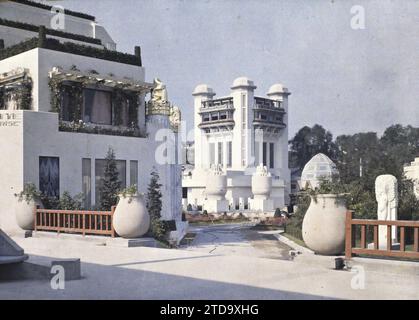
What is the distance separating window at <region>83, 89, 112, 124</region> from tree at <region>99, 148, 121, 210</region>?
2.22 metres

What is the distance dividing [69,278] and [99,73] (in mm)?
15483

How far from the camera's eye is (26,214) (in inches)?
651

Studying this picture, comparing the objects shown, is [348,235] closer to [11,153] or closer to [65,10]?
[11,153]

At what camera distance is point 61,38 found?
26.0 m

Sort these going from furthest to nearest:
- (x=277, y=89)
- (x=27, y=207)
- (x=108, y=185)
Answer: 1. (x=277, y=89)
2. (x=108, y=185)
3. (x=27, y=207)

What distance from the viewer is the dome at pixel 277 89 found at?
200 feet

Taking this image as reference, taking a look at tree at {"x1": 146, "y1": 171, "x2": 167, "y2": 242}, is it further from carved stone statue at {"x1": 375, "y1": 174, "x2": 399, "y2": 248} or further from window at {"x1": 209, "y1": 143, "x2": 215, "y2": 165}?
window at {"x1": 209, "y1": 143, "x2": 215, "y2": 165}

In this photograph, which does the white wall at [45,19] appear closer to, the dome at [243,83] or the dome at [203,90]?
the dome at [243,83]

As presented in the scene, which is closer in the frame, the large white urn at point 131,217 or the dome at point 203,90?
the large white urn at point 131,217

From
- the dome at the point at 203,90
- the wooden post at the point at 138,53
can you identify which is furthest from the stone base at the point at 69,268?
the dome at the point at 203,90

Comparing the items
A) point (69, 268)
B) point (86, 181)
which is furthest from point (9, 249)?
point (86, 181)

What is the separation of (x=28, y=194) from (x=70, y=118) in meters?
5.66

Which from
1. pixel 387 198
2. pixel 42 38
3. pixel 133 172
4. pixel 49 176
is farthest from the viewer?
pixel 133 172

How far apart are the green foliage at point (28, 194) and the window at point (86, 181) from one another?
3.53 meters
